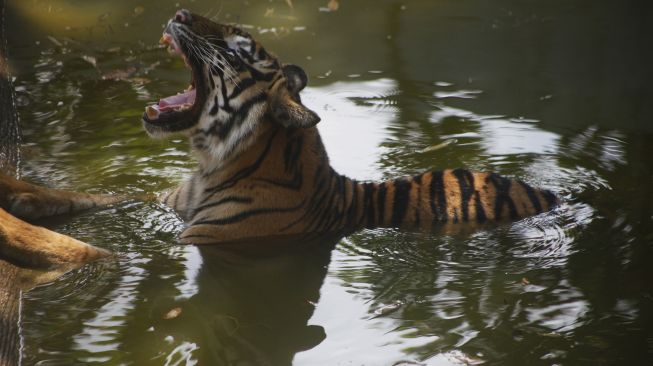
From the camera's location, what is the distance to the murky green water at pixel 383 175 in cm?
319

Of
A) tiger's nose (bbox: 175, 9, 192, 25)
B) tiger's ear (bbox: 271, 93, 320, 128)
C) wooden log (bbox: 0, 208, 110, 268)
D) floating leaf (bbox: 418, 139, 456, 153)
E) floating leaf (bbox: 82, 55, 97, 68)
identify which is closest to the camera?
wooden log (bbox: 0, 208, 110, 268)

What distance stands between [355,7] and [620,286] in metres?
5.63

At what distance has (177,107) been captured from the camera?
413 cm

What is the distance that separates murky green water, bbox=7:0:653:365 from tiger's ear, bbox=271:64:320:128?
601mm

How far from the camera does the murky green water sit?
3186 mm

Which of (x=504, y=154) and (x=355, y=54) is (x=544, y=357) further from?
(x=355, y=54)

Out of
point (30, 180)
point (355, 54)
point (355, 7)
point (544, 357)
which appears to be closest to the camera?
point (544, 357)

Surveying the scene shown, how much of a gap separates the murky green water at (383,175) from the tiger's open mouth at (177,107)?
51cm

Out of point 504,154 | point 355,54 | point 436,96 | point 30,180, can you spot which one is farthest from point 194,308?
point 355,54

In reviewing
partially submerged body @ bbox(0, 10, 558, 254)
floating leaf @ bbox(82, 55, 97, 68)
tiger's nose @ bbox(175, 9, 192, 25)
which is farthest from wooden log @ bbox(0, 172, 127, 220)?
floating leaf @ bbox(82, 55, 97, 68)

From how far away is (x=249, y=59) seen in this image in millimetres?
4109

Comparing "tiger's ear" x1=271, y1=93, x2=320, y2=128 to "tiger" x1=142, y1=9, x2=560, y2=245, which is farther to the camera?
"tiger" x1=142, y1=9, x2=560, y2=245

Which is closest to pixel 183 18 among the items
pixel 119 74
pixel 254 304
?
pixel 254 304

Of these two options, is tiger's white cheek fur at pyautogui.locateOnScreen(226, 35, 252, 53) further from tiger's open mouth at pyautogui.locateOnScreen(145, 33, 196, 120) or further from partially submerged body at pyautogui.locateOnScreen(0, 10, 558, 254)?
tiger's open mouth at pyautogui.locateOnScreen(145, 33, 196, 120)
